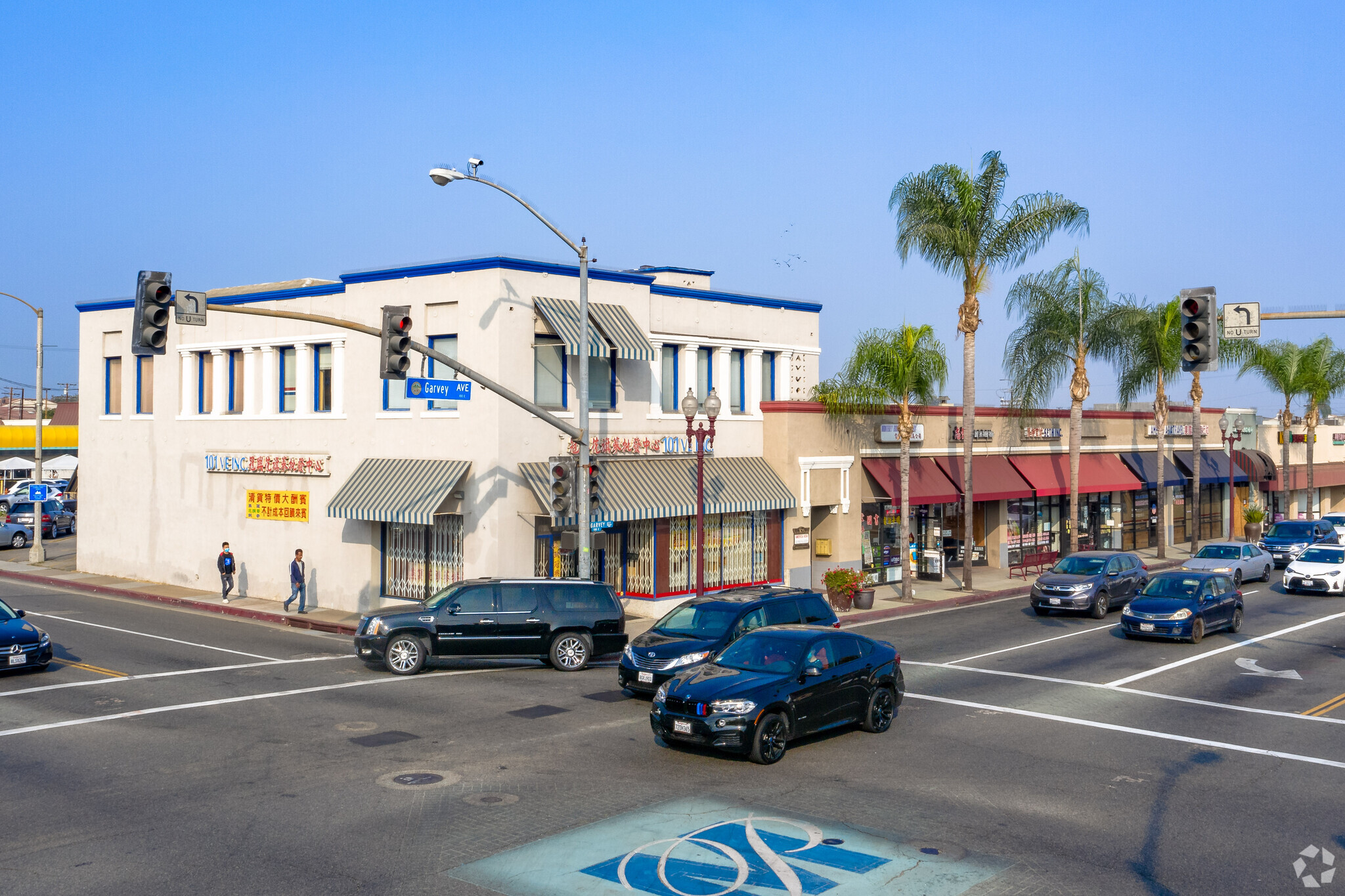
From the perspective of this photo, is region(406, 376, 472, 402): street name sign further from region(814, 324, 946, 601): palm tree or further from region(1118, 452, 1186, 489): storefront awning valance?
region(1118, 452, 1186, 489): storefront awning valance

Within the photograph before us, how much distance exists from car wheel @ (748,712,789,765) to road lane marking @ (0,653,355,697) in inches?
473

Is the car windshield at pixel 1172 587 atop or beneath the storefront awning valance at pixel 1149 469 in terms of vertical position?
beneath

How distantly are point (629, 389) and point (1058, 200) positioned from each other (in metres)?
15.7

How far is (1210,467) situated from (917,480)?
26.2m

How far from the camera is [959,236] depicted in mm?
34719

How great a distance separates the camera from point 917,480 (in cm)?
3738

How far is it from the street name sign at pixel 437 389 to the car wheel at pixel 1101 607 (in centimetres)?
1769

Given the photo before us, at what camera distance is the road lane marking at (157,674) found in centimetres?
1923

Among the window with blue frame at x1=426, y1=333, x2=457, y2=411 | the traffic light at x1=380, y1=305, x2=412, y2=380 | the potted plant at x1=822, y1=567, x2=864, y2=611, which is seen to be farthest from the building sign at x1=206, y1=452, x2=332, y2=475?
the potted plant at x1=822, y1=567, x2=864, y2=611

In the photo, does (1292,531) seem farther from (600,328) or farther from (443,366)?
(443,366)

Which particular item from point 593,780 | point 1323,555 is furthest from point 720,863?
point 1323,555

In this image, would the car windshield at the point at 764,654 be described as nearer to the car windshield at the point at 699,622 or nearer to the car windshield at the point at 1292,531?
the car windshield at the point at 699,622

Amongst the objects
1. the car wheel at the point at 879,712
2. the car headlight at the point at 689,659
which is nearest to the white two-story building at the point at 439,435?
the car headlight at the point at 689,659

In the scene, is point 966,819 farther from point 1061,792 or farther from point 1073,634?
point 1073,634
